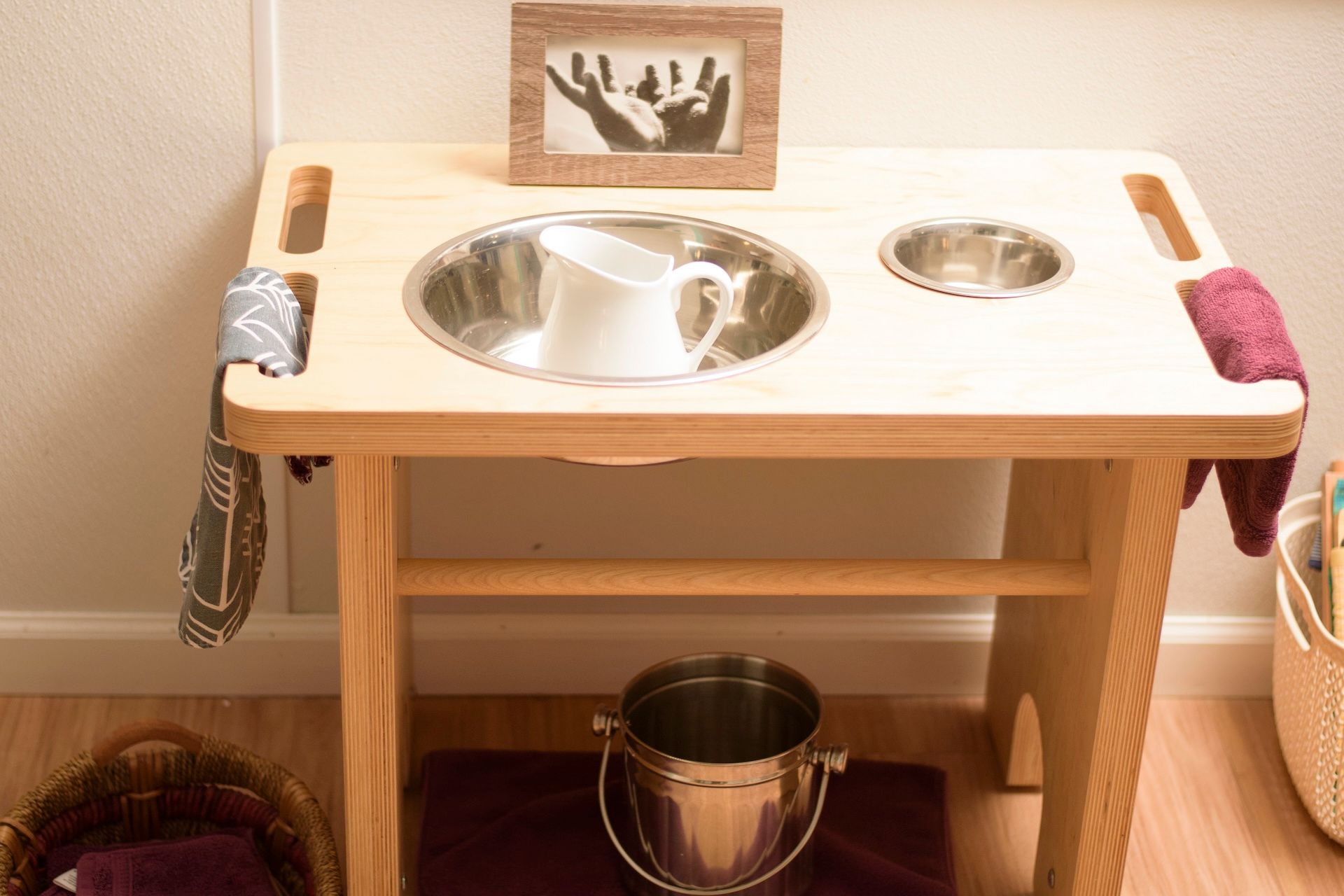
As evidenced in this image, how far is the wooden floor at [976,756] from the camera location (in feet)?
5.57

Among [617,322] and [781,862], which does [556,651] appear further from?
[617,322]

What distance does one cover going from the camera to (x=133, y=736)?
1533 mm

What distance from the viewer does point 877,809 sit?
5.66 ft

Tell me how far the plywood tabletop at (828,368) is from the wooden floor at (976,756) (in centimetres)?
76

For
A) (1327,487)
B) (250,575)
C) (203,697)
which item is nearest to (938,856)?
(1327,487)

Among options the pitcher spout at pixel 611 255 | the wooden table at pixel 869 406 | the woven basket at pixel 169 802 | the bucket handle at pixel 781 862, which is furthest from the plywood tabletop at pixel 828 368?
the woven basket at pixel 169 802

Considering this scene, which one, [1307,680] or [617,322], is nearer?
[617,322]

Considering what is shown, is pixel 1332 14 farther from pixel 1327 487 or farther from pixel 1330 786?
pixel 1330 786

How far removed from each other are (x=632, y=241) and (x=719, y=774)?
556 millimetres

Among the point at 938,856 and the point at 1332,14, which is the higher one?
the point at 1332,14

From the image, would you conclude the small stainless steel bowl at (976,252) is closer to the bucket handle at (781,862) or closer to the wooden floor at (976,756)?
the bucket handle at (781,862)

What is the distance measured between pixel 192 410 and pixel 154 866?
0.56 metres

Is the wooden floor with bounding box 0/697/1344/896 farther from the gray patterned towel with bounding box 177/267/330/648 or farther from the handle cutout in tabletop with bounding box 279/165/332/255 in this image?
the handle cutout in tabletop with bounding box 279/165/332/255

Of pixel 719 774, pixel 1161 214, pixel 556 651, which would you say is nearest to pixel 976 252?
pixel 1161 214
